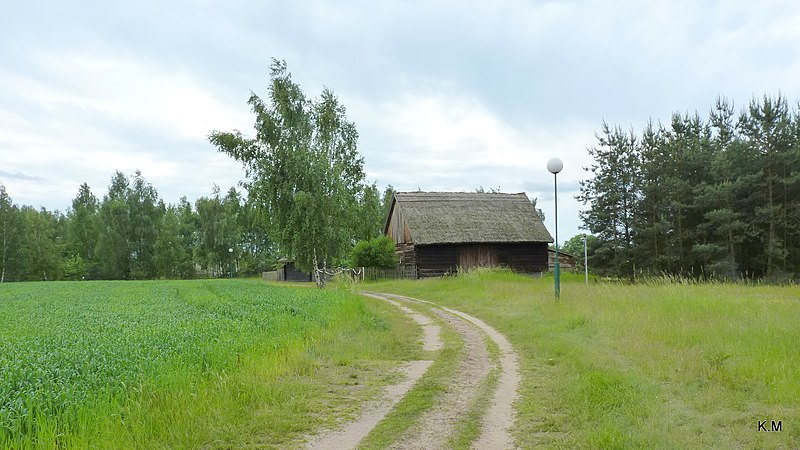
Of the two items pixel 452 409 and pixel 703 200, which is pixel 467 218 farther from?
pixel 452 409

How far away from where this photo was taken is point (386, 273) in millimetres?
38062

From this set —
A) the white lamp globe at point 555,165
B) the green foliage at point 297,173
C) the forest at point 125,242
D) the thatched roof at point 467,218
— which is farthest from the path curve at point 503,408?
the forest at point 125,242

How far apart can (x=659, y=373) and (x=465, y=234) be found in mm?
27713

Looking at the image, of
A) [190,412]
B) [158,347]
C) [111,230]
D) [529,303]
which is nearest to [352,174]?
[529,303]

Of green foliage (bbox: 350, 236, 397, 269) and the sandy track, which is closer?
the sandy track

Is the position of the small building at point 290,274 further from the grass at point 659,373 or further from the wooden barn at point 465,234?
the grass at point 659,373

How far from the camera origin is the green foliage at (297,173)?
88.1 ft

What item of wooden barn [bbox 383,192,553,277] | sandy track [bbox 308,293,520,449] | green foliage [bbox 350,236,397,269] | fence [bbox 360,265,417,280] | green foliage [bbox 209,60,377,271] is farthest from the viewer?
green foliage [bbox 350,236,397,269]

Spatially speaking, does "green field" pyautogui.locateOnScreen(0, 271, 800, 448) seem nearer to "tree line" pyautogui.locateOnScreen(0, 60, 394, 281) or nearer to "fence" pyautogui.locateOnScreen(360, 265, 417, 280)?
"tree line" pyautogui.locateOnScreen(0, 60, 394, 281)

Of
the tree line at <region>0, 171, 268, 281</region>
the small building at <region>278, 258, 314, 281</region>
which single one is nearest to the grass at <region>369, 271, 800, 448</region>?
the small building at <region>278, 258, 314, 281</region>

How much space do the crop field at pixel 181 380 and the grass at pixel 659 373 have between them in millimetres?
2600

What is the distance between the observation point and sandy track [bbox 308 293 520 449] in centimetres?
507

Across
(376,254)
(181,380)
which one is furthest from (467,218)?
(181,380)

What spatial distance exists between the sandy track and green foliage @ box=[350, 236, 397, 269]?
2751cm
